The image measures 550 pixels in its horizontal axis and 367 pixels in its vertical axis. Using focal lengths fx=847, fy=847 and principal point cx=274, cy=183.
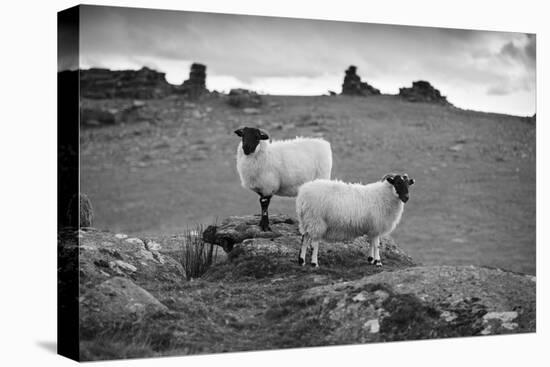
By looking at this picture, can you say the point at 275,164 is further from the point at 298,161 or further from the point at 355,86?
the point at 355,86

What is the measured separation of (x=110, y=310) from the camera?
39.9 feet

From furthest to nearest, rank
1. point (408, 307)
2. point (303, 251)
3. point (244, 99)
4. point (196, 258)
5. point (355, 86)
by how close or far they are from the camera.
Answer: point (244, 99)
point (355, 86)
point (196, 258)
point (303, 251)
point (408, 307)

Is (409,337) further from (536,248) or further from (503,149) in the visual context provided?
(503,149)

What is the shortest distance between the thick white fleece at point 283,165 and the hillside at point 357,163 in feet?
3.41

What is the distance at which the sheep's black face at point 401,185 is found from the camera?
14.7 m

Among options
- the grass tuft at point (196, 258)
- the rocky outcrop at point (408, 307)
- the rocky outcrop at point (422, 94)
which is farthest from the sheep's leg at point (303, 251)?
the rocky outcrop at point (422, 94)

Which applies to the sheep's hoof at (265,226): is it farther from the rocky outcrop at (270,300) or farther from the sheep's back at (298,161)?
the sheep's back at (298,161)

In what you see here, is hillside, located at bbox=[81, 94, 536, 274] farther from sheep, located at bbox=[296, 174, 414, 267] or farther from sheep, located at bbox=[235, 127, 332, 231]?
sheep, located at bbox=[296, 174, 414, 267]

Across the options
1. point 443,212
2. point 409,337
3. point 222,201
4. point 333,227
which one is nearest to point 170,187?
point 222,201

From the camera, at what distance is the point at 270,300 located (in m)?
14.0

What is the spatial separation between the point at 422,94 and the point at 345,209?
3.34 meters

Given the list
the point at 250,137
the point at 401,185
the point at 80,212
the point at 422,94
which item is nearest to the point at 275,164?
the point at 250,137

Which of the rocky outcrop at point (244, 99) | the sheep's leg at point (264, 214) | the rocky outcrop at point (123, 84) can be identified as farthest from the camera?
the rocky outcrop at point (244, 99)

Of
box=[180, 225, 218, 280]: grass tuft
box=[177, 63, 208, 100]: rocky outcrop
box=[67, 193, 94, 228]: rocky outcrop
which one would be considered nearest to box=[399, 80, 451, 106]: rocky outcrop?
box=[177, 63, 208, 100]: rocky outcrop
